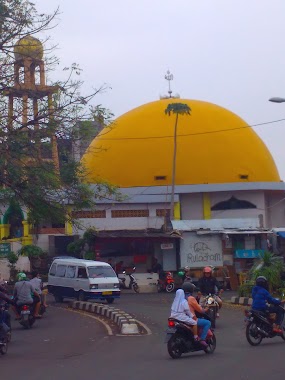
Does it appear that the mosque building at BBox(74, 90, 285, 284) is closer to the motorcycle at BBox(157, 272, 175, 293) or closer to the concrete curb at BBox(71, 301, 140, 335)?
the motorcycle at BBox(157, 272, 175, 293)

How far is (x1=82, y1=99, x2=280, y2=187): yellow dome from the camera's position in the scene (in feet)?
145

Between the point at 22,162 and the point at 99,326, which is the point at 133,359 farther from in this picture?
the point at 22,162

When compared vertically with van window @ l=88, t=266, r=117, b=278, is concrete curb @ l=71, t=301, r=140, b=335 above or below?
below

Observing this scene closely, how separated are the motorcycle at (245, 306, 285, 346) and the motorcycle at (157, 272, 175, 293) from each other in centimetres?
2130

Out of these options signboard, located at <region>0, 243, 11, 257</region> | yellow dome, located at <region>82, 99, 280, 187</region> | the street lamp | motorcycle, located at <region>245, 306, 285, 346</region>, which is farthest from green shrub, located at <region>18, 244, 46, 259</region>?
motorcycle, located at <region>245, 306, 285, 346</region>

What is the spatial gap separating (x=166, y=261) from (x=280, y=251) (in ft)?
19.3

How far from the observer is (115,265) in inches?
1532

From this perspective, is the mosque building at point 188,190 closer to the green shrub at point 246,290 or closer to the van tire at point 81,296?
the van tire at point 81,296

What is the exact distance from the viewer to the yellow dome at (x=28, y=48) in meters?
20.0

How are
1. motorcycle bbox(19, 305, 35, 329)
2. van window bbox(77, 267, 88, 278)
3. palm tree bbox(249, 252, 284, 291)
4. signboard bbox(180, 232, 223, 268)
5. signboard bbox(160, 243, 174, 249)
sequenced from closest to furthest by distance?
motorcycle bbox(19, 305, 35, 329) < palm tree bbox(249, 252, 284, 291) < van window bbox(77, 267, 88, 278) < signboard bbox(180, 232, 223, 268) < signboard bbox(160, 243, 174, 249)

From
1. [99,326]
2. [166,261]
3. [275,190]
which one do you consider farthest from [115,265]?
[99,326]

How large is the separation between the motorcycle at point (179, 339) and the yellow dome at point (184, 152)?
101ft

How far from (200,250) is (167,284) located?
118 inches

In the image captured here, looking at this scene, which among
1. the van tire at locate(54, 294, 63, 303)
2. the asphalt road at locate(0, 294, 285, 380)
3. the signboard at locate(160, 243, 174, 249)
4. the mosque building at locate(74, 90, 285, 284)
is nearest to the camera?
the asphalt road at locate(0, 294, 285, 380)
